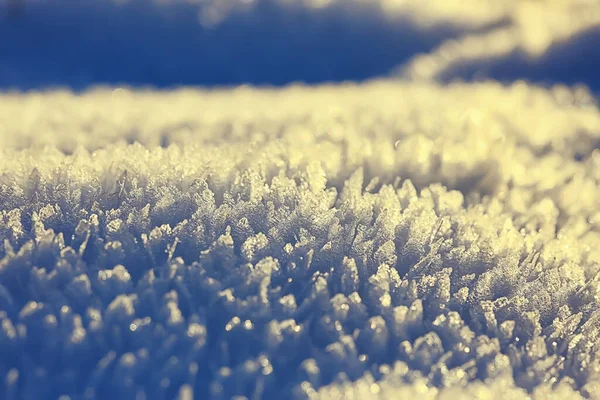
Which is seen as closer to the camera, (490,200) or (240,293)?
(240,293)

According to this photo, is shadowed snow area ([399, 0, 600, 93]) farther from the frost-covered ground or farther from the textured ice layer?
the textured ice layer

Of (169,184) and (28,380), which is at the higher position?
(169,184)

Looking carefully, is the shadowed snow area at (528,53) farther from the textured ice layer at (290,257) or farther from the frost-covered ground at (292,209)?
the textured ice layer at (290,257)

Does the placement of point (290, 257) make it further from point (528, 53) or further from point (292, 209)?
point (528, 53)

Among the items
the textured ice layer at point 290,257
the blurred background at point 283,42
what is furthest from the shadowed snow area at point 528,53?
the textured ice layer at point 290,257

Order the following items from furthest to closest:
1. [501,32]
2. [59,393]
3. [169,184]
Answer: [501,32] → [169,184] → [59,393]

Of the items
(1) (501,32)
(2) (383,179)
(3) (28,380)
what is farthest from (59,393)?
(1) (501,32)

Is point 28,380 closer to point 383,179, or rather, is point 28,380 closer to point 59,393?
point 59,393

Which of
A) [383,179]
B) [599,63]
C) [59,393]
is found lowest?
[59,393]

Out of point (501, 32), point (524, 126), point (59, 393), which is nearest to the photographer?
point (59, 393)
